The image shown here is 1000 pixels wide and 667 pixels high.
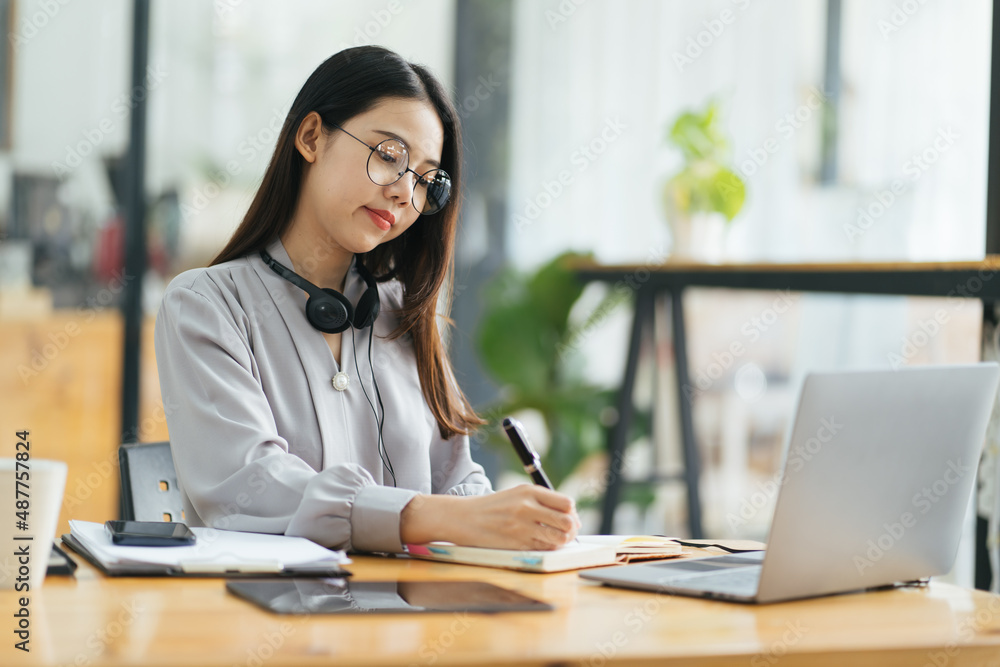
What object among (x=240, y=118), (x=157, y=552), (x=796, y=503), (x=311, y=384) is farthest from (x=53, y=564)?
(x=240, y=118)

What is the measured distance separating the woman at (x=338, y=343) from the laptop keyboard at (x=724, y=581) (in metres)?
0.17

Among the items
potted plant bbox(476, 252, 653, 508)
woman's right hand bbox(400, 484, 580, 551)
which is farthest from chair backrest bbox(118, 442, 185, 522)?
potted plant bbox(476, 252, 653, 508)

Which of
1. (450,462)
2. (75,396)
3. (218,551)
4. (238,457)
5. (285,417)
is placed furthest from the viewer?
(75,396)

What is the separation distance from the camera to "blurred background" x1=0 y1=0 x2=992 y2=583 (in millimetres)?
3338

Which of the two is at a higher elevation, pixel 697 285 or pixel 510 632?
pixel 697 285

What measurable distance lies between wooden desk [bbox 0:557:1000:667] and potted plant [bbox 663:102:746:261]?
229 cm

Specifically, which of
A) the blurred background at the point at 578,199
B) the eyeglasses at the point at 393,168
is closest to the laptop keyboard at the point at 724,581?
the eyeglasses at the point at 393,168

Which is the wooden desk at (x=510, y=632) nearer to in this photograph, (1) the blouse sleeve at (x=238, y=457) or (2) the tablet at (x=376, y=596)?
(2) the tablet at (x=376, y=596)

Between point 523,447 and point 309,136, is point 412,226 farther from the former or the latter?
point 523,447

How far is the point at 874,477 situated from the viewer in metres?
1.06

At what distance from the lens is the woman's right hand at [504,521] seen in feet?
4.03

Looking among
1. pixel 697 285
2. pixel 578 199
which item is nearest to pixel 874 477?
pixel 697 285

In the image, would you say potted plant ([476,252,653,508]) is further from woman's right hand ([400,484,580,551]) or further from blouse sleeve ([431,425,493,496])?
woman's right hand ([400,484,580,551])

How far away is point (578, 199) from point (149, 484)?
9.25 feet
